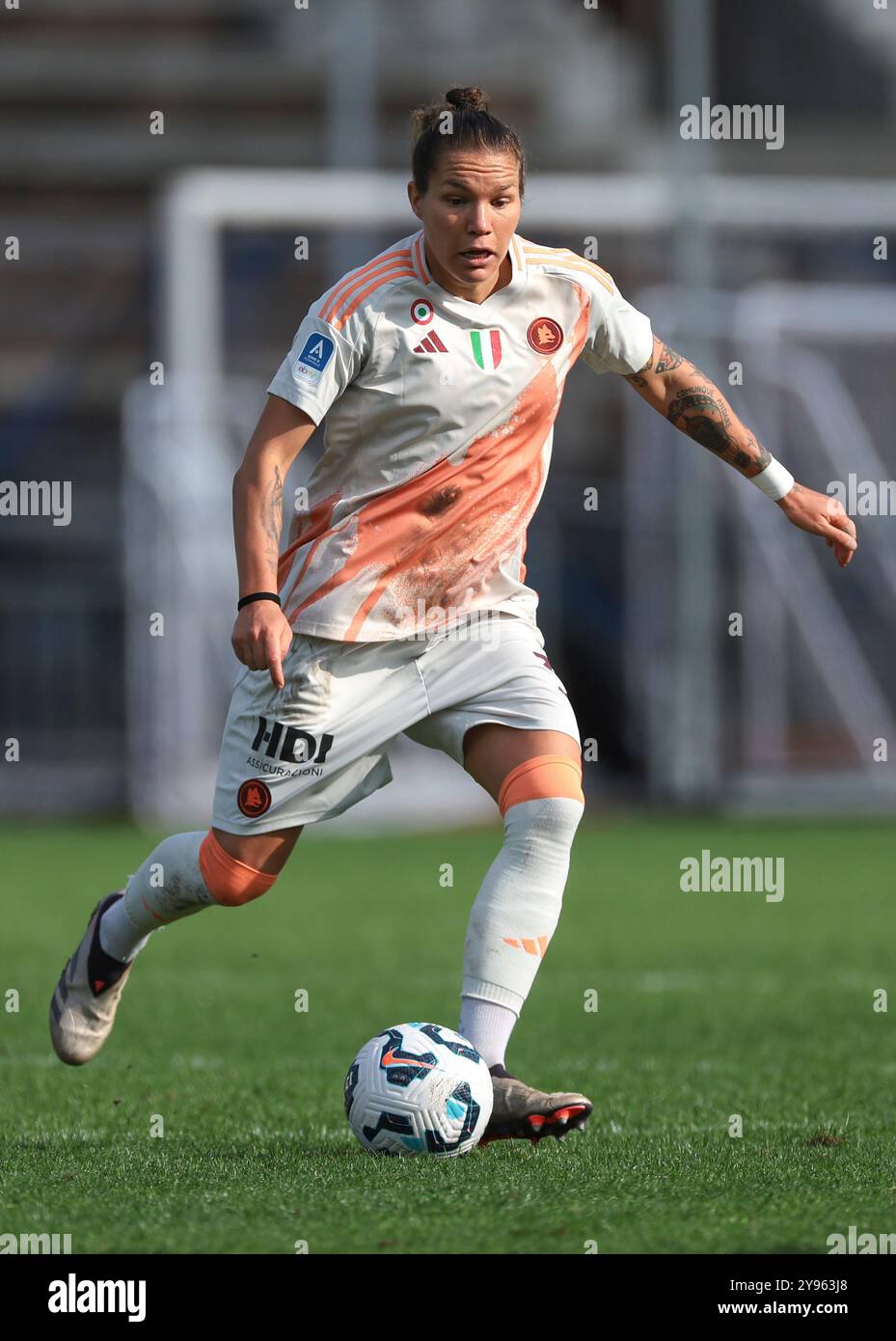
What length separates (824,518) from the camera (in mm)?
4898

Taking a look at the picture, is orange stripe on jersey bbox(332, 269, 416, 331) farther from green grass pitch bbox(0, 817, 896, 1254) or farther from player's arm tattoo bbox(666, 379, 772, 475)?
green grass pitch bbox(0, 817, 896, 1254)

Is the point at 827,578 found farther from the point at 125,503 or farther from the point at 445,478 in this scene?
the point at 445,478

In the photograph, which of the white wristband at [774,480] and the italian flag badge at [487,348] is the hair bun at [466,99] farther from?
the white wristband at [774,480]

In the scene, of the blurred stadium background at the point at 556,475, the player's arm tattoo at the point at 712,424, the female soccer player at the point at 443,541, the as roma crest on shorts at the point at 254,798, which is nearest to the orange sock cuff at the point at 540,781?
the female soccer player at the point at 443,541

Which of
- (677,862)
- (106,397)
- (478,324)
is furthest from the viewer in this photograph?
(106,397)

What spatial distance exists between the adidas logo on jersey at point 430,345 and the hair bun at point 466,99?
1.52 ft

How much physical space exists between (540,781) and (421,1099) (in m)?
0.71

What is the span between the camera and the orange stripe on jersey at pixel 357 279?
14.7ft

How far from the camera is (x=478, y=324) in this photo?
4590mm

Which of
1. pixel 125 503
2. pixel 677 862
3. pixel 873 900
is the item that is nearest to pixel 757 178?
pixel 125 503

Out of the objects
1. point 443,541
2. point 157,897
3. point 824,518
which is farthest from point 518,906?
point 824,518

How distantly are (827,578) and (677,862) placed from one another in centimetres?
554

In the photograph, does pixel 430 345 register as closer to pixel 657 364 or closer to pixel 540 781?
pixel 657 364

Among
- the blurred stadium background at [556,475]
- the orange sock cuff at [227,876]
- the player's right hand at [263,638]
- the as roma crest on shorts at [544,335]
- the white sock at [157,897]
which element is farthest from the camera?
the blurred stadium background at [556,475]
